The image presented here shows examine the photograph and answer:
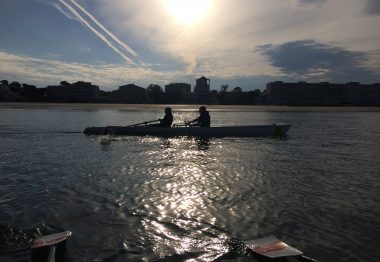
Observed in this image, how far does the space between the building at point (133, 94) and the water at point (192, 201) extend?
6290 inches

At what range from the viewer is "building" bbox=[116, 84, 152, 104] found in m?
176

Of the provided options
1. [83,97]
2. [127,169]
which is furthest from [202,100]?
[127,169]

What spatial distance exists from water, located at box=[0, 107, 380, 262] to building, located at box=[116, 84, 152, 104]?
159767 mm

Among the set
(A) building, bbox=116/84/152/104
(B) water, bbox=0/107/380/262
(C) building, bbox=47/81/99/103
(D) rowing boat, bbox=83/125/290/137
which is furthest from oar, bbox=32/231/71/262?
(C) building, bbox=47/81/99/103

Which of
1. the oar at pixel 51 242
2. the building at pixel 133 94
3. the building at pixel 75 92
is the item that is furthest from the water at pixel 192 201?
the building at pixel 75 92

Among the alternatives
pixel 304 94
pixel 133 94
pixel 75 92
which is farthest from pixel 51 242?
pixel 304 94

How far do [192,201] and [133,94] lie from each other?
172m

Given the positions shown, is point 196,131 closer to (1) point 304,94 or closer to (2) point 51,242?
(2) point 51,242

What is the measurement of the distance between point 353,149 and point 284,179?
9653mm

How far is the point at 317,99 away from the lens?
19750 cm

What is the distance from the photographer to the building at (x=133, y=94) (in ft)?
578

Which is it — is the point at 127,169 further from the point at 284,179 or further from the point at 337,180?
the point at 337,180

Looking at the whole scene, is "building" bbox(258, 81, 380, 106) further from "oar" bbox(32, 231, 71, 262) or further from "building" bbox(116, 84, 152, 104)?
"oar" bbox(32, 231, 71, 262)

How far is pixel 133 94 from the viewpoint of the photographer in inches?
7003
